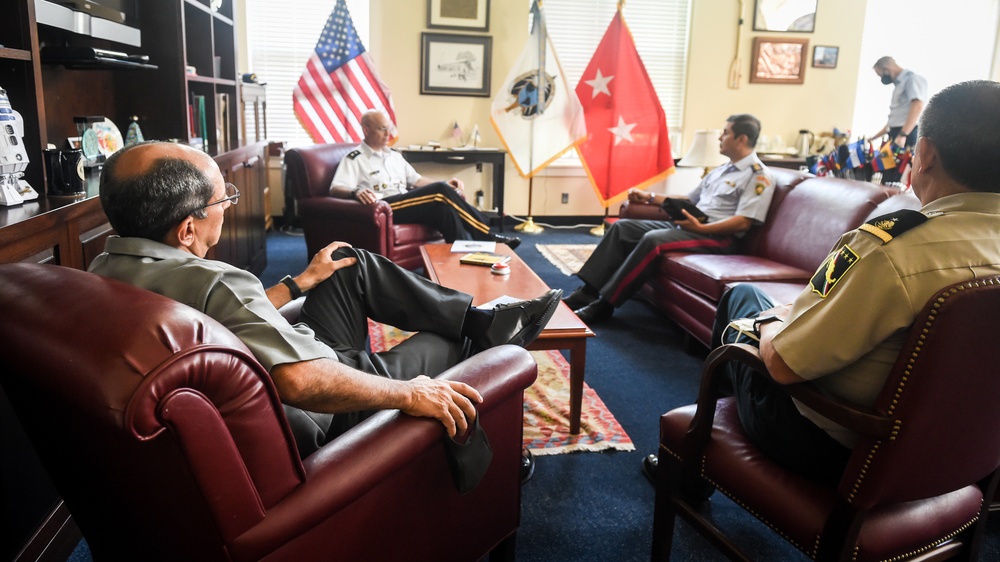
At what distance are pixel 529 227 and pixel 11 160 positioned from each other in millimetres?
4506

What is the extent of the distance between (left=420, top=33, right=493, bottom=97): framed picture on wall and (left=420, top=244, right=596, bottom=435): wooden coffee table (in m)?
2.62

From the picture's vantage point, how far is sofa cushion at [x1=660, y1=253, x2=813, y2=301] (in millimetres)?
2885

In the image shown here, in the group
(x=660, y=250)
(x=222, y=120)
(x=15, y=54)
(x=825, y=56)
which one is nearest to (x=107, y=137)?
(x=15, y=54)

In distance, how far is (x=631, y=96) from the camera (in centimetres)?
550

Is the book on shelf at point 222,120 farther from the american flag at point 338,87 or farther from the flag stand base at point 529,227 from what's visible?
the flag stand base at point 529,227

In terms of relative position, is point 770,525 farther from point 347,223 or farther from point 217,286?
point 347,223

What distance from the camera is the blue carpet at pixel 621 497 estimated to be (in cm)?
170

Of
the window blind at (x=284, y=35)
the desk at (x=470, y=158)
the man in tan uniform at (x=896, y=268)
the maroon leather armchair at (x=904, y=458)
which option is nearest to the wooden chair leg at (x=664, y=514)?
the maroon leather armchair at (x=904, y=458)

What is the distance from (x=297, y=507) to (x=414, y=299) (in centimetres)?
90

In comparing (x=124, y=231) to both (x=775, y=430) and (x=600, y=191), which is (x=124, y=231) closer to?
(x=775, y=430)

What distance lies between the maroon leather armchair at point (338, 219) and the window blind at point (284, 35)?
1696mm

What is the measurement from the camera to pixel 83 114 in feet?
9.36

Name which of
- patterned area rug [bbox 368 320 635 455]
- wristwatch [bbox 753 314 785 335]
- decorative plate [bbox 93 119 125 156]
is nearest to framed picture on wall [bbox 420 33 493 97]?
decorative plate [bbox 93 119 125 156]

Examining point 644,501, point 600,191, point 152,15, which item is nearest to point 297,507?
point 644,501
